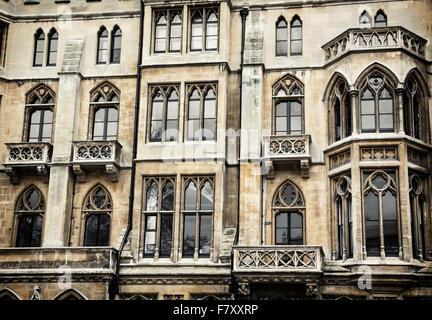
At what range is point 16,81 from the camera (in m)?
30.5

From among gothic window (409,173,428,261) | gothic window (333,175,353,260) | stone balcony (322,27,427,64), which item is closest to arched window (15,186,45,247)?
gothic window (333,175,353,260)

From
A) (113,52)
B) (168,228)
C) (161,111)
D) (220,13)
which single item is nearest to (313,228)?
(168,228)

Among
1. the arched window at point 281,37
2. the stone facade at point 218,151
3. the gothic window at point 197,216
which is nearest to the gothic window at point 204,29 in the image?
the stone facade at point 218,151

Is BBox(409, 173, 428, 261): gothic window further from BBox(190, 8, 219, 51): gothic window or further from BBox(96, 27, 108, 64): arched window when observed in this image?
BBox(96, 27, 108, 64): arched window

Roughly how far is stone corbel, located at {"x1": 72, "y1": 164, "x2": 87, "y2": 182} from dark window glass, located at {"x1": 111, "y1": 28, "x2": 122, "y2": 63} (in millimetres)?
5173

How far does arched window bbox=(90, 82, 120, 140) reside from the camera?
29.4 meters

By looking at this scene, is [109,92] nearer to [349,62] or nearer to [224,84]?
[224,84]

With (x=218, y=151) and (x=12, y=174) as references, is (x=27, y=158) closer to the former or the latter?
(x=12, y=174)

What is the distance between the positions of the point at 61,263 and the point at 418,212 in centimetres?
1354

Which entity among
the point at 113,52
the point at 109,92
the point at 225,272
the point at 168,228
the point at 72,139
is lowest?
the point at 225,272

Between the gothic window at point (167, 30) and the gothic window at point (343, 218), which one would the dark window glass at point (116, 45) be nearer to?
the gothic window at point (167, 30)

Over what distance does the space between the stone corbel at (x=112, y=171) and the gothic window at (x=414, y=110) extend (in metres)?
11.6

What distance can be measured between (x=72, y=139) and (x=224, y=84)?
22.0ft

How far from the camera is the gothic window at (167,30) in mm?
29516
